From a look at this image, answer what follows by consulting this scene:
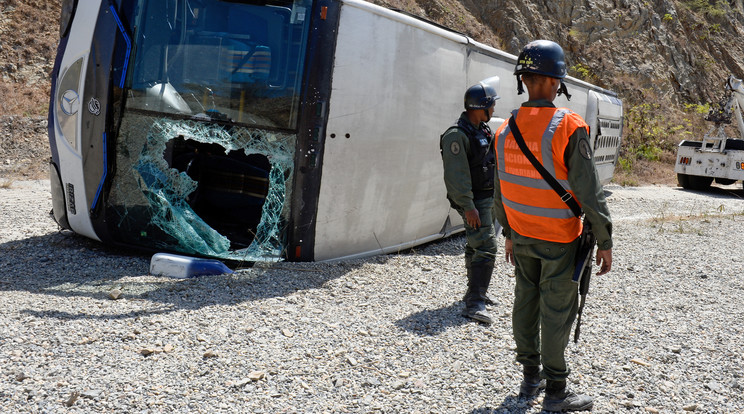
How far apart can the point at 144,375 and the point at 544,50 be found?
8.74ft

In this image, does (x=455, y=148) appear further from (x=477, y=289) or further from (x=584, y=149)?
(x=584, y=149)

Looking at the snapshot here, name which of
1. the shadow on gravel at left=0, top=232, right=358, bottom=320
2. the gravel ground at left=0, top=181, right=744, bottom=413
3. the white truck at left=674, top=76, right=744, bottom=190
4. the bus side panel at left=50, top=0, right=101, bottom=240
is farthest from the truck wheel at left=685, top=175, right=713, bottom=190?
the bus side panel at left=50, top=0, right=101, bottom=240

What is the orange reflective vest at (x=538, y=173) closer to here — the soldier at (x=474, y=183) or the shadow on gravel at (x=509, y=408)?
the shadow on gravel at (x=509, y=408)

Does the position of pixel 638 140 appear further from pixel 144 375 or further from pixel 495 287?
pixel 144 375

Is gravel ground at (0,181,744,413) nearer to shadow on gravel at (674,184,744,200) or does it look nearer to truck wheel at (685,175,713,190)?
shadow on gravel at (674,184,744,200)

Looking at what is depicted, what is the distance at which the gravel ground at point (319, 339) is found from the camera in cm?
323

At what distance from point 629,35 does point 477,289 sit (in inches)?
931

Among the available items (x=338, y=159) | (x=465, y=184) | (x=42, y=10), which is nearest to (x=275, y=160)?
(x=338, y=159)

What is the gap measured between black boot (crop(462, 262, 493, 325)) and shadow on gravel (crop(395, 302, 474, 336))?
9 cm

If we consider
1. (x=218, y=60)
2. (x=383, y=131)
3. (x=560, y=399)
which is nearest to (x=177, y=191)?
(x=218, y=60)

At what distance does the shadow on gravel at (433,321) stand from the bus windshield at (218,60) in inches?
74.3

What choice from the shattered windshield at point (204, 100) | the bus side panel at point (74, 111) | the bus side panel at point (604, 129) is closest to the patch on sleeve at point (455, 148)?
the shattered windshield at point (204, 100)

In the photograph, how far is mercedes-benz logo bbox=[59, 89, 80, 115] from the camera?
5.38 meters

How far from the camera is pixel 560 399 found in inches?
127
